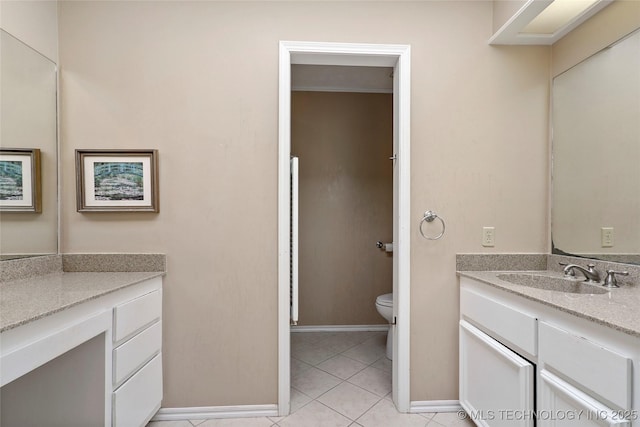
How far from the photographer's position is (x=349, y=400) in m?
1.87

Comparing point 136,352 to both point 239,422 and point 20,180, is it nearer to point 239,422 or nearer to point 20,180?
point 239,422

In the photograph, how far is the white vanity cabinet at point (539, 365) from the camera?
2.82 ft

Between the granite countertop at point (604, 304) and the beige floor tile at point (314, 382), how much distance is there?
1.29m

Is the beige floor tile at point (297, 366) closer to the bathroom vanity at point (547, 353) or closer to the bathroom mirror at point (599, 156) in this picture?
the bathroom vanity at point (547, 353)

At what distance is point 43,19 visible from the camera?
1594mm

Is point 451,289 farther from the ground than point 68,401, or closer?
farther from the ground

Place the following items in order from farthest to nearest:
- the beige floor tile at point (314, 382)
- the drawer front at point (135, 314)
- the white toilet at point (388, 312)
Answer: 1. the white toilet at point (388, 312)
2. the beige floor tile at point (314, 382)
3. the drawer front at point (135, 314)

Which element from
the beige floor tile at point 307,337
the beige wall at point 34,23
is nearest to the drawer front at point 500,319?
the beige floor tile at point 307,337

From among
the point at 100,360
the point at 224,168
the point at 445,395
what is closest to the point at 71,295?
the point at 100,360

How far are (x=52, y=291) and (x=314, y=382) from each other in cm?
162

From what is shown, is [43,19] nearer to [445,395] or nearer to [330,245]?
[330,245]

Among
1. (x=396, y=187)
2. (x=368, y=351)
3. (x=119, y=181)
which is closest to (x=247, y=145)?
(x=119, y=181)

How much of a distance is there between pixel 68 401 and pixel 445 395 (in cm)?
191

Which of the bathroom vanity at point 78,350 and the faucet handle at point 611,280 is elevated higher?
the faucet handle at point 611,280
